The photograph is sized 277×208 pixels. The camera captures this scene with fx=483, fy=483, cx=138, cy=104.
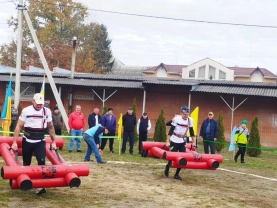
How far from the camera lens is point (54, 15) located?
55938mm

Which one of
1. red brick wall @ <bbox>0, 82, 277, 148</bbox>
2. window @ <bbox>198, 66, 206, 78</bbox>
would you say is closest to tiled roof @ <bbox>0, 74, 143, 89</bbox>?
red brick wall @ <bbox>0, 82, 277, 148</bbox>

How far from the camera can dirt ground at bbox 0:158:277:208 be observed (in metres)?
8.59

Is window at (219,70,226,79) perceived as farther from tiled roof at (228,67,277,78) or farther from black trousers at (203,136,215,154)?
black trousers at (203,136,215,154)

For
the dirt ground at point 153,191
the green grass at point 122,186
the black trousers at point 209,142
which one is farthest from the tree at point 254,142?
the dirt ground at point 153,191

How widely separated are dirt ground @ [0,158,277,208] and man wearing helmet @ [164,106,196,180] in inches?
27.9

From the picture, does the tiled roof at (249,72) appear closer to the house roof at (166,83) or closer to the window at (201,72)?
the window at (201,72)

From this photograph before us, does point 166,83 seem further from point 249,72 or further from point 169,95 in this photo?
point 249,72

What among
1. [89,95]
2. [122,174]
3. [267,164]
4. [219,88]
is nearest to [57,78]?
[89,95]

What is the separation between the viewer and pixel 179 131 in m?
12.0

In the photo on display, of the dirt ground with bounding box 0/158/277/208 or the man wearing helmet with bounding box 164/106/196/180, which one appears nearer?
the dirt ground with bounding box 0/158/277/208

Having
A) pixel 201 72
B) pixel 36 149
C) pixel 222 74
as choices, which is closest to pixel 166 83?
pixel 36 149

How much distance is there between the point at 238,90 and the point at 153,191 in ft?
55.6

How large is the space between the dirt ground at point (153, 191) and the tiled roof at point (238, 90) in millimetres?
11933

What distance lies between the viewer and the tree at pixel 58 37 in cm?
5388
